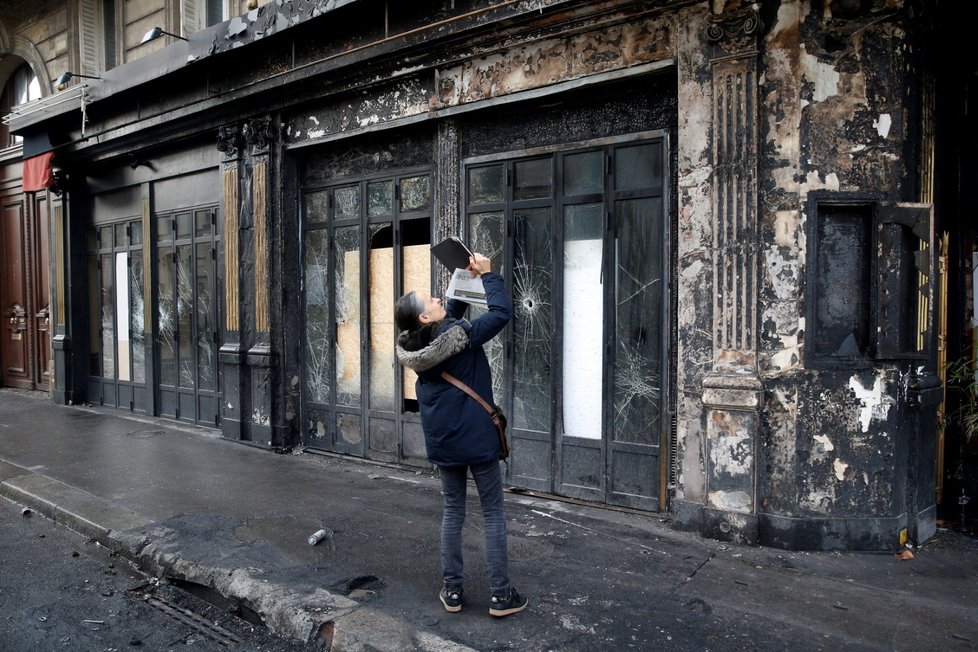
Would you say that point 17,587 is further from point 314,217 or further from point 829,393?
point 829,393

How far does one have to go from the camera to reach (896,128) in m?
4.70

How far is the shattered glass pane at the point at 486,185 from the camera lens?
6.41 m

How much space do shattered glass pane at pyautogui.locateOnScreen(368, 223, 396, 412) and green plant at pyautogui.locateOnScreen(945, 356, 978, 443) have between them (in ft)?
15.8

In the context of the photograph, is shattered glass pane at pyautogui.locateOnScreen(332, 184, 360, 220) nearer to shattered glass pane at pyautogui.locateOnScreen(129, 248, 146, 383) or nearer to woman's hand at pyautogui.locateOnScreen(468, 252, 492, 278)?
woman's hand at pyautogui.locateOnScreen(468, 252, 492, 278)

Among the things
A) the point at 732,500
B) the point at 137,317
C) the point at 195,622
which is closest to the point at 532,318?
the point at 732,500

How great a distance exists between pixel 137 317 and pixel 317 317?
13.8 feet

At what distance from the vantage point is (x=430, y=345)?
12.2ft

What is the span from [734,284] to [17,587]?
16.3ft

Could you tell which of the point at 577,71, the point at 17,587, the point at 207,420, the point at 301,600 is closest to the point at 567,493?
the point at 301,600

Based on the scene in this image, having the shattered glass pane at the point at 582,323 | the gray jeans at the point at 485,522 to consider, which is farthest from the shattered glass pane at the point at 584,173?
the gray jeans at the point at 485,522

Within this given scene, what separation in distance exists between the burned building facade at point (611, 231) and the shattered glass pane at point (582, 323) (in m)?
0.02

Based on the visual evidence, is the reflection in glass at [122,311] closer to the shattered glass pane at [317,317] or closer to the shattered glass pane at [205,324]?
the shattered glass pane at [205,324]

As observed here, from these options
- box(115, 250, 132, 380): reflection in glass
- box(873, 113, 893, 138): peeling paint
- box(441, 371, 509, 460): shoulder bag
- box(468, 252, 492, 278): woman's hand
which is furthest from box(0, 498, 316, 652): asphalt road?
box(115, 250, 132, 380): reflection in glass

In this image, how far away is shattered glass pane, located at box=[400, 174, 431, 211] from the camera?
23.0 feet
